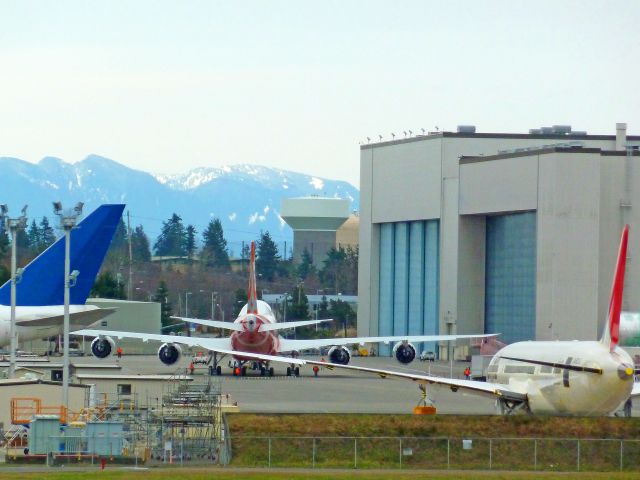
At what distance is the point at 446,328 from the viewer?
134m

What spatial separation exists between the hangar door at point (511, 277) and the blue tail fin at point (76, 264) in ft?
192

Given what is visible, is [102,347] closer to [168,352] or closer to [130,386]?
[168,352]

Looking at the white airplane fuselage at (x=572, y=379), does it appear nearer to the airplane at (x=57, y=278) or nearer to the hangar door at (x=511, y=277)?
the airplane at (x=57, y=278)

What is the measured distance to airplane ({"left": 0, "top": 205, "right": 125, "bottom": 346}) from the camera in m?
69.5

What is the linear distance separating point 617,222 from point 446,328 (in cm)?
2102

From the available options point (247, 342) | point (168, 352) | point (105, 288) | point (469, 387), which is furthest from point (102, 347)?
point (105, 288)

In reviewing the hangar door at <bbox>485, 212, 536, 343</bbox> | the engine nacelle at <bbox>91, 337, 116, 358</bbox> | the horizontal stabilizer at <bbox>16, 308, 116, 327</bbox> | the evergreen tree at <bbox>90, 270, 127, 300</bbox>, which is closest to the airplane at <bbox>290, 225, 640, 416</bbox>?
the horizontal stabilizer at <bbox>16, 308, 116, 327</bbox>

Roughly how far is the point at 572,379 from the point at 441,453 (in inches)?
261

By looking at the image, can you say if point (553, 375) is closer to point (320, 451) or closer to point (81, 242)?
point (320, 451)

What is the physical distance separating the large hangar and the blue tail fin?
5570 centimetres

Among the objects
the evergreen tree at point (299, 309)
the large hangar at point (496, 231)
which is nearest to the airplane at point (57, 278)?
the large hangar at point (496, 231)

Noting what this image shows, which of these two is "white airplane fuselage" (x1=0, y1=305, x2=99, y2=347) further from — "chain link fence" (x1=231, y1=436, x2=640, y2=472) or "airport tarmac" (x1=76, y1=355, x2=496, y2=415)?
"chain link fence" (x1=231, y1=436, x2=640, y2=472)

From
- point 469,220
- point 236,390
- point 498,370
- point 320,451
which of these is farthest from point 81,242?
point 469,220

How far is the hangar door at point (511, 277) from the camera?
124 metres
